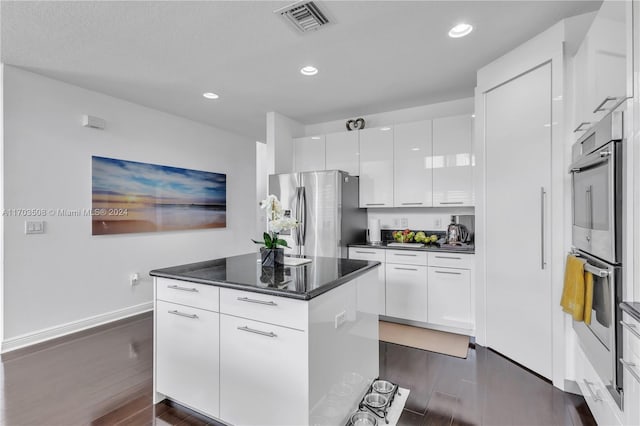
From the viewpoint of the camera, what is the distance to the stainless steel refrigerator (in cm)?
371

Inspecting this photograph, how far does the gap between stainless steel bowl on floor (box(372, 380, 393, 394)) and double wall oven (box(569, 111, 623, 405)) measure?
116 centimetres

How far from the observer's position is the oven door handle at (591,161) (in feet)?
5.06

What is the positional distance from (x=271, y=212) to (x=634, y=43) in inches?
77.6

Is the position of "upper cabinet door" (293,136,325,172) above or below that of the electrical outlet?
above

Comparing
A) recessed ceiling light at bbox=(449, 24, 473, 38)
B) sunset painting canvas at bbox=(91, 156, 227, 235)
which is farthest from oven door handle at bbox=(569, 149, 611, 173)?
sunset painting canvas at bbox=(91, 156, 227, 235)

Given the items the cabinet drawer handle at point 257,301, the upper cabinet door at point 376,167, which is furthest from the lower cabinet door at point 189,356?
the upper cabinet door at point 376,167

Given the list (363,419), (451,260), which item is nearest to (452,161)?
(451,260)

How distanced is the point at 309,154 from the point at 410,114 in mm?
1433

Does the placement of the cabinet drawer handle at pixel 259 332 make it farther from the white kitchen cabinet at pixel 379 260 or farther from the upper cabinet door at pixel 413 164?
the upper cabinet door at pixel 413 164

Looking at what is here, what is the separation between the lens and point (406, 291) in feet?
11.3

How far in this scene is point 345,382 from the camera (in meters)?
1.80

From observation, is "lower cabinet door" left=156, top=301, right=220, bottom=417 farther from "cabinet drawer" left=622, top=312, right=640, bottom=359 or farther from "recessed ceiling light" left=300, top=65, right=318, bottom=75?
"recessed ceiling light" left=300, top=65, right=318, bottom=75

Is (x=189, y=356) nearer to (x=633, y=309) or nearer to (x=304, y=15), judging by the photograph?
(x=633, y=309)

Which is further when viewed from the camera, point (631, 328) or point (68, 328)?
point (68, 328)
